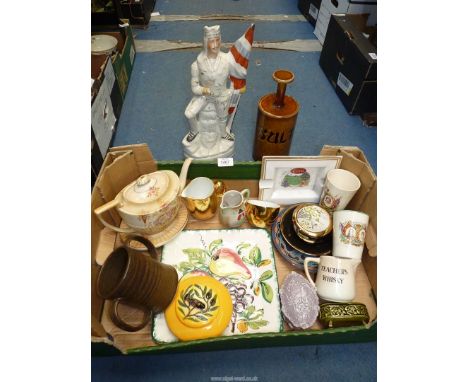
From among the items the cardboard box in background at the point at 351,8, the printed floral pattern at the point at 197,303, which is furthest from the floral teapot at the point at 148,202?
the cardboard box in background at the point at 351,8

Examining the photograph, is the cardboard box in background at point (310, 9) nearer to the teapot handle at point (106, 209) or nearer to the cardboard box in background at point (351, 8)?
the cardboard box in background at point (351, 8)

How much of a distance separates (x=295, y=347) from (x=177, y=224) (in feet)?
1.83

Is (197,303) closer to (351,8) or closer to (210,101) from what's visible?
(210,101)

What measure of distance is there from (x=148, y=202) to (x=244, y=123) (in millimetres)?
1023

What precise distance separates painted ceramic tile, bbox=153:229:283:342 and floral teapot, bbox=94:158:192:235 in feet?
0.44

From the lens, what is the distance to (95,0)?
2.24 metres

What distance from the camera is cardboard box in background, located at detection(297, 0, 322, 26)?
8.13 ft

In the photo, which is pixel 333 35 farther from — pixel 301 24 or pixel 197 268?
pixel 197 268

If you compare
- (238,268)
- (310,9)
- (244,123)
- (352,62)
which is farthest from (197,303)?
(310,9)

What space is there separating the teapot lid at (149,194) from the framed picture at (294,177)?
326 millimetres

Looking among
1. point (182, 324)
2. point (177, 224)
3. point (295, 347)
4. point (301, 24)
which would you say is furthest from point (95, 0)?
point (295, 347)

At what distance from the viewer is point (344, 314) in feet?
2.69

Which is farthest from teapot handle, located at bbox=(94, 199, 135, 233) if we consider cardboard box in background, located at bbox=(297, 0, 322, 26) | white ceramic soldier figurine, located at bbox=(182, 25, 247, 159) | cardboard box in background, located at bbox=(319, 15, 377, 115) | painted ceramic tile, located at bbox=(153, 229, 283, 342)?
cardboard box in background, located at bbox=(297, 0, 322, 26)

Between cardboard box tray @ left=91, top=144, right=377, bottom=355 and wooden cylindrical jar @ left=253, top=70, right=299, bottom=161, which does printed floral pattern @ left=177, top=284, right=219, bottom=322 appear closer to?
cardboard box tray @ left=91, top=144, right=377, bottom=355
